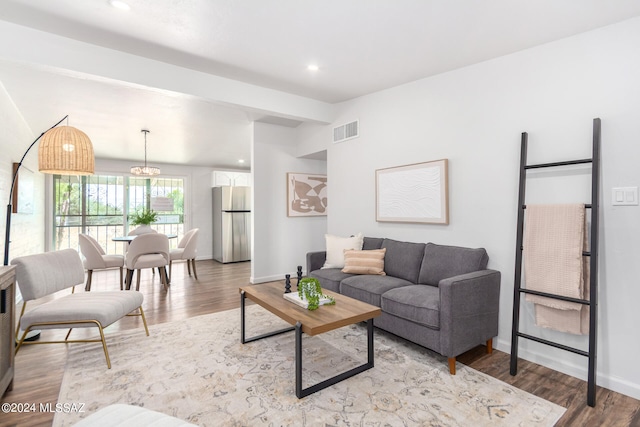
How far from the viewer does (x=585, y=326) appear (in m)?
2.21

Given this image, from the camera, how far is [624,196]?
2.15 metres

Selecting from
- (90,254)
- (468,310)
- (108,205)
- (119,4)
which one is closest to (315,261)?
(468,310)

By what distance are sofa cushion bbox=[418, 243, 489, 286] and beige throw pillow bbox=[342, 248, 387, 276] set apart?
0.46 m

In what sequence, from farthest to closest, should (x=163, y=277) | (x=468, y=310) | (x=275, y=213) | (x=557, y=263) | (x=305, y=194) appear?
(x=305, y=194), (x=275, y=213), (x=163, y=277), (x=468, y=310), (x=557, y=263)

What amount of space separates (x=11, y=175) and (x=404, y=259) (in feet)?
16.4

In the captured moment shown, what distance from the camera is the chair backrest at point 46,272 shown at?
237 cm

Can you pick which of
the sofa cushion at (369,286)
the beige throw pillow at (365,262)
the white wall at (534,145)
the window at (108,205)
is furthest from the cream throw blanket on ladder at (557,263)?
the window at (108,205)

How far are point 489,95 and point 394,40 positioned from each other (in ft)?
3.35

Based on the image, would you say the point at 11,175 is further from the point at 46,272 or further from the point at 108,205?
the point at 108,205

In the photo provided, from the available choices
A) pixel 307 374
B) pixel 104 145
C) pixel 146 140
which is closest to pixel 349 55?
pixel 307 374

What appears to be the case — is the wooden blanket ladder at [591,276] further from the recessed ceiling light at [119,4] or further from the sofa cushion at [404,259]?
the recessed ceiling light at [119,4]

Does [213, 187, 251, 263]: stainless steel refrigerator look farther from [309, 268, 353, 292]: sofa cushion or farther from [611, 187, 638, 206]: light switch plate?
[611, 187, 638, 206]: light switch plate

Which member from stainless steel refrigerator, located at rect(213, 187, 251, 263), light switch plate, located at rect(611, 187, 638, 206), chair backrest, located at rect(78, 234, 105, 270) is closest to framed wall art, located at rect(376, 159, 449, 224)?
light switch plate, located at rect(611, 187, 638, 206)

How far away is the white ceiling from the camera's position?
2186mm
